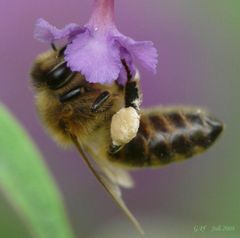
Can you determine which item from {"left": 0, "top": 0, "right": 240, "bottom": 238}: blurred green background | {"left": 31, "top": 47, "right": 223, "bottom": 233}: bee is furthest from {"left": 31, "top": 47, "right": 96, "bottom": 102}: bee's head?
{"left": 0, "top": 0, "right": 240, "bottom": 238}: blurred green background

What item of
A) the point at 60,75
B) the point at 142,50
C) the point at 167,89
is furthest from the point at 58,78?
the point at 167,89

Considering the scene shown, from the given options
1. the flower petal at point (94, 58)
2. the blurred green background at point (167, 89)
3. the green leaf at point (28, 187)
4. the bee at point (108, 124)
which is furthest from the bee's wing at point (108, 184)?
the blurred green background at point (167, 89)

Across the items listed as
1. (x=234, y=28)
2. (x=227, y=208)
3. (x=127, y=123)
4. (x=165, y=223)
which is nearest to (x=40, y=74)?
(x=127, y=123)

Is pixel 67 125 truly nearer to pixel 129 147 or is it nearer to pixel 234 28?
pixel 129 147

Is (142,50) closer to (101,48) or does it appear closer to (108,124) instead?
(101,48)

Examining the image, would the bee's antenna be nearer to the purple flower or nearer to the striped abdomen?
the purple flower
